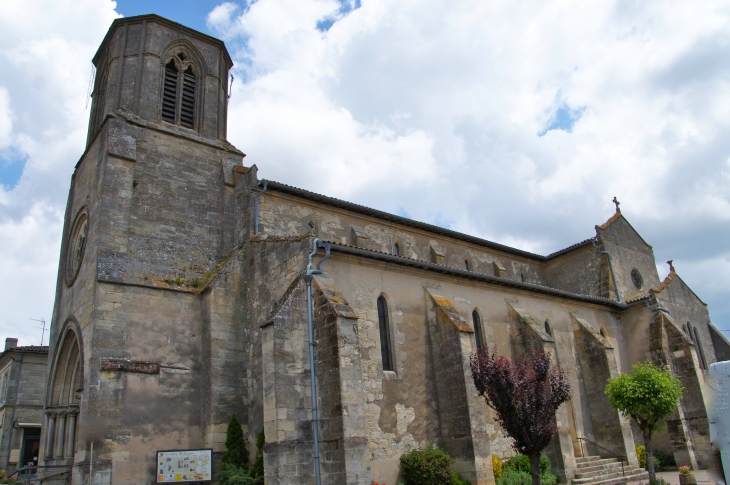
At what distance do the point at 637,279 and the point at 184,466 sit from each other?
24297mm

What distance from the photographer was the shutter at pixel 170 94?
830 inches

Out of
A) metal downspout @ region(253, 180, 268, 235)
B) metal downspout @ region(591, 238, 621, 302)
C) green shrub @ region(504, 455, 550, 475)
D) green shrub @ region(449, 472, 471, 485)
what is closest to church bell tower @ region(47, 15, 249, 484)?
metal downspout @ region(253, 180, 268, 235)

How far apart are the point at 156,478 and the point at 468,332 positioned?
9696mm

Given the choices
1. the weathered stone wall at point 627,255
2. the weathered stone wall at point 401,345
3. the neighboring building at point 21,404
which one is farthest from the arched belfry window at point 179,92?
the weathered stone wall at point 627,255

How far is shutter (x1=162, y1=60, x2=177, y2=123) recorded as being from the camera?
69.2 feet

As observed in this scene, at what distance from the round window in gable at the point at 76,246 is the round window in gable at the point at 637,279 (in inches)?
1018

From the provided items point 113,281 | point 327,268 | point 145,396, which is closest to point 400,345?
point 327,268

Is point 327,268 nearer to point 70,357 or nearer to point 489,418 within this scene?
point 489,418

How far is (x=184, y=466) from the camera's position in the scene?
15086 mm

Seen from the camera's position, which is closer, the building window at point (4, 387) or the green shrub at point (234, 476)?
the green shrub at point (234, 476)

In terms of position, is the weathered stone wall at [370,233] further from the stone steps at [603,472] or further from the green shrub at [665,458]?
the green shrub at [665,458]

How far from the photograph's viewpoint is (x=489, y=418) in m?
17.8

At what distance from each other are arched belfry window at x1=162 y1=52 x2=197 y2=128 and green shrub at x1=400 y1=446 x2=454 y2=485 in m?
14.8

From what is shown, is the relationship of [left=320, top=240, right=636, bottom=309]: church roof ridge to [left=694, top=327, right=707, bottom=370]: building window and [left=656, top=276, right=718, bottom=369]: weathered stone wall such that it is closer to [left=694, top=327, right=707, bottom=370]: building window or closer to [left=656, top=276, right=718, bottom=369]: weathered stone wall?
[left=656, top=276, right=718, bottom=369]: weathered stone wall
